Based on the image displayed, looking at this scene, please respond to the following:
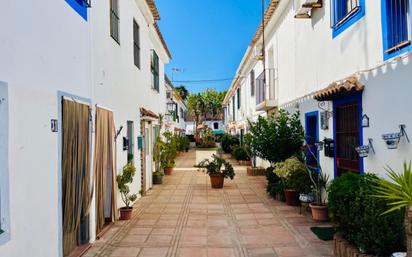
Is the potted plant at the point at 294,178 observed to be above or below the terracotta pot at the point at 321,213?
above

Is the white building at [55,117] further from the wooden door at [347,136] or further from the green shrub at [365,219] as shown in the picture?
the wooden door at [347,136]

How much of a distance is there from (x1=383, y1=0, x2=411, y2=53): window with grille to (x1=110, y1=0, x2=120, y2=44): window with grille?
594cm

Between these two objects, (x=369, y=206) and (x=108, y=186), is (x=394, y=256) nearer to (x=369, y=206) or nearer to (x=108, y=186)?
(x=369, y=206)

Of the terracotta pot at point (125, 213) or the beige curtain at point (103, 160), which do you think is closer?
the beige curtain at point (103, 160)

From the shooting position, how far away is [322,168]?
8.99m

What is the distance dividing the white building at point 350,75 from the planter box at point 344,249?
4.66 ft

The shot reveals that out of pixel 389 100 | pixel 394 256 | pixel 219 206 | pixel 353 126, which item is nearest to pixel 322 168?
pixel 353 126

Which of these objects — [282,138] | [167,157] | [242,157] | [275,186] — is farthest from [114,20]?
[242,157]

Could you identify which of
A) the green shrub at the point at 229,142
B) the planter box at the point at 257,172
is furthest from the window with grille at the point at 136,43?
the green shrub at the point at 229,142

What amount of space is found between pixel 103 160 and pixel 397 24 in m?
6.10

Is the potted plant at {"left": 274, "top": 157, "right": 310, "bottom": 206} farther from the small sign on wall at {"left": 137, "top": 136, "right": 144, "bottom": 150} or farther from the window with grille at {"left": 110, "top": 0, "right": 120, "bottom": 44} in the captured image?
the window with grille at {"left": 110, "top": 0, "right": 120, "bottom": 44}

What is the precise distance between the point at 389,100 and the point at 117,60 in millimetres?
6299

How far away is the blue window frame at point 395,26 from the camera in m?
5.20

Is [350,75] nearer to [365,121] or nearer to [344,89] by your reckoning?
[344,89]
